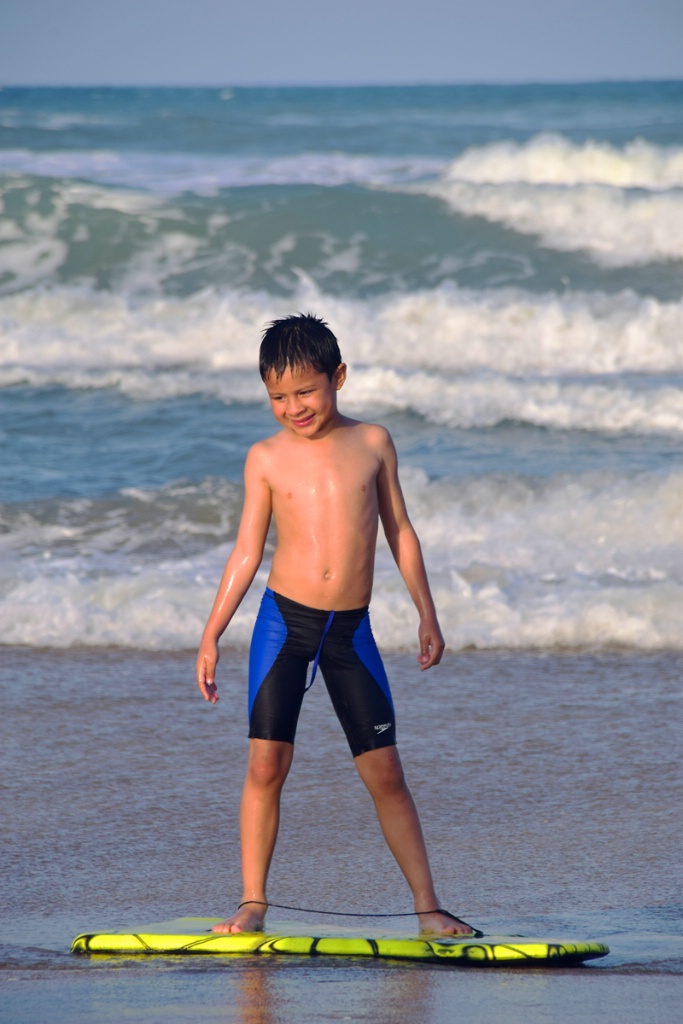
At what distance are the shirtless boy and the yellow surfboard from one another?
140 mm

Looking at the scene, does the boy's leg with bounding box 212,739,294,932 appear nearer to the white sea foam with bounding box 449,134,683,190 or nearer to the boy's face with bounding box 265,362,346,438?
the boy's face with bounding box 265,362,346,438

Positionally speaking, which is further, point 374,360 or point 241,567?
point 374,360

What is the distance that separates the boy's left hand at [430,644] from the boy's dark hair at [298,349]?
639 mm

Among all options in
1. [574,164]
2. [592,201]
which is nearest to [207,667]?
[592,201]

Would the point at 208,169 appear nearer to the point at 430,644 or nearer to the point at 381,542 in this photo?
the point at 381,542

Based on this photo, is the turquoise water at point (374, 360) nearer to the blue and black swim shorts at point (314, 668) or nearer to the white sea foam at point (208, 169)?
the white sea foam at point (208, 169)

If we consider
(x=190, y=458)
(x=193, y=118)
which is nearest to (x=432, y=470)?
(x=190, y=458)

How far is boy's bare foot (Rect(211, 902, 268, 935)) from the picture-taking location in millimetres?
2881

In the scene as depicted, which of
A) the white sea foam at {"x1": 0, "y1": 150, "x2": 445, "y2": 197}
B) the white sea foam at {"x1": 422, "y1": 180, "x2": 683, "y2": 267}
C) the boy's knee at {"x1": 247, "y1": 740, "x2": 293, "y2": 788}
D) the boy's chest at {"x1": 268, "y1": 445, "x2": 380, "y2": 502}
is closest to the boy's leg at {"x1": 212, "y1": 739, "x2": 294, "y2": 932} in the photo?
the boy's knee at {"x1": 247, "y1": 740, "x2": 293, "y2": 788}

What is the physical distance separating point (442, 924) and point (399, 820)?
248mm

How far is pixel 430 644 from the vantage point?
9.98ft

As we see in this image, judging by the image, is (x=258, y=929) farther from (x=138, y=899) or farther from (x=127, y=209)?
(x=127, y=209)

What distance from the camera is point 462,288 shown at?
14227 millimetres

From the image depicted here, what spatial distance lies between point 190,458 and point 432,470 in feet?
5.40
